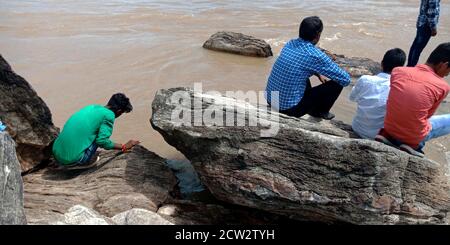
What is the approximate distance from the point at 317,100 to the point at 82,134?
115 inches

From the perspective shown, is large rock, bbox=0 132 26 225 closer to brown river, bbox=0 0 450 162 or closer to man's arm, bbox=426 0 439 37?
brown river, bbox=0 0 450 162

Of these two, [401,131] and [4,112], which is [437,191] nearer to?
[401,131]

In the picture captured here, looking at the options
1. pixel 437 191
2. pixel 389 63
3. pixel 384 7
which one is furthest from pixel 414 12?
pixel 437 191

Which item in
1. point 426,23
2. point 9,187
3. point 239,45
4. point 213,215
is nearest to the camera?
point 9,187

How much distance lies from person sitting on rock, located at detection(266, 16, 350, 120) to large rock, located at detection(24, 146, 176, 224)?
1730 mm

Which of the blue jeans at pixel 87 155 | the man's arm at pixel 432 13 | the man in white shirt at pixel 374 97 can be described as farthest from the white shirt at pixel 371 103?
the man's arm at pixel 432 13

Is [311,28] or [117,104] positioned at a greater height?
[311,28]

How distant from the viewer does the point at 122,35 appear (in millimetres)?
12133

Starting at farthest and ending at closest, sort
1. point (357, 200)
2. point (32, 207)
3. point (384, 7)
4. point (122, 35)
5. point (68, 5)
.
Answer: point (384, 7) < point (68, 5) < point (122, 35) < point (32, 207) < point (357, 200)

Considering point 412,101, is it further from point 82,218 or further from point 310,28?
point 82,218

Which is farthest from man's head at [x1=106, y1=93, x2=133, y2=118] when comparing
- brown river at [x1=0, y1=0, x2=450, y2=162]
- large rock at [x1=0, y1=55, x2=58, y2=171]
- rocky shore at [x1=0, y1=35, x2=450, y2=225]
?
brown river at [x1=0, y1=0, x2=450, y2=162]

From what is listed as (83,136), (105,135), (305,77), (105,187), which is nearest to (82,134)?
(83,136)

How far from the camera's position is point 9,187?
3.47 m

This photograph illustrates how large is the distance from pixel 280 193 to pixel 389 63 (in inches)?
82.2
